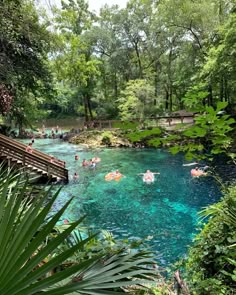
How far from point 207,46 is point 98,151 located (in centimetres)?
1250

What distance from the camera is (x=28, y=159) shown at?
11.1 metres

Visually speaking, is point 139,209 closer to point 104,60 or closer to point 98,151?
point 98,151

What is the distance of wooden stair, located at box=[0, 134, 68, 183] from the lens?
35.2 ft

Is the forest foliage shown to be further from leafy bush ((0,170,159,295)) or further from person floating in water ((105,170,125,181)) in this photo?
person floating in water ((105,170,125,181))

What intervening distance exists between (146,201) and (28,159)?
16.3ft

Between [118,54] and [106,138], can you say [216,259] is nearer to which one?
[106,138]

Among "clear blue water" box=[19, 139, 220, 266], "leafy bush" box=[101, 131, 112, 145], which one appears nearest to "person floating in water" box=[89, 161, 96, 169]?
"clear blue water" box=[19, 139, 220, 266]

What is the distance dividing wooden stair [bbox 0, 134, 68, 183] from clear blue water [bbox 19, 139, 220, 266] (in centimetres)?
95

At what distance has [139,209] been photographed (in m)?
9.73

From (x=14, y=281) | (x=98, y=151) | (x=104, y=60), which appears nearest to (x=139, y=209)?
(x=14, y=281)

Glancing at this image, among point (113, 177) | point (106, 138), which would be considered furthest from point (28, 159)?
point (106, 138)

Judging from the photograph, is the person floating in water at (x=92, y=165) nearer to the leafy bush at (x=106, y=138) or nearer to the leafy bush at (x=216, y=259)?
the leafy bush at (x=106, y=138)

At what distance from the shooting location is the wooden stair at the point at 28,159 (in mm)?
10719

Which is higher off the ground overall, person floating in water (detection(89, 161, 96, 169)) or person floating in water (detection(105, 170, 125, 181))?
person floating in water (detection(89, 161, 96, 169))
